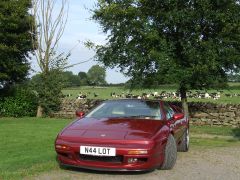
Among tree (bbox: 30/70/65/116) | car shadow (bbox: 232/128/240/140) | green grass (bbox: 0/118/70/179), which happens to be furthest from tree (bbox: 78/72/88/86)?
green grass (bbox: 0/118/70/179)

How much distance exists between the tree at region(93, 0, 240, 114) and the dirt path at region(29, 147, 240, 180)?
Result: 6.92 meters

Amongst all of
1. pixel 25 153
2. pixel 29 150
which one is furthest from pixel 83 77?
pixel 25 153

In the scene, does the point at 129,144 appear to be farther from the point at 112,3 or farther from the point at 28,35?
the point at 28,35

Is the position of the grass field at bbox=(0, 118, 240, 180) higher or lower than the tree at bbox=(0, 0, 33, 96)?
lower

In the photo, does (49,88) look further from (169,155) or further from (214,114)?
(169,155)

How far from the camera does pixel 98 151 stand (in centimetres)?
729

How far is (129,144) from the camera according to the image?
7.29 meters

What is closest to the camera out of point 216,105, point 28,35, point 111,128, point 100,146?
point 100,146

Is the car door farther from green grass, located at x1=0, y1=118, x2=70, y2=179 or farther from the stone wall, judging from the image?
the stone wall

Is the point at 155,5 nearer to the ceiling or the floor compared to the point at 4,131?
nearer to the ceiling

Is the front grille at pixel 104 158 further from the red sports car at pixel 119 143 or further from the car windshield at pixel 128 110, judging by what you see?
the car windshield at pixel 128 110

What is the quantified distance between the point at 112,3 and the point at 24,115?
10219 millimetres

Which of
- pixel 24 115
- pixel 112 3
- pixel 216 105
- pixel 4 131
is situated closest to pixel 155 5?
pixel 112 3

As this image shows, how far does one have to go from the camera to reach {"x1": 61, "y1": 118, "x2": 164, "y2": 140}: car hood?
295 inches
